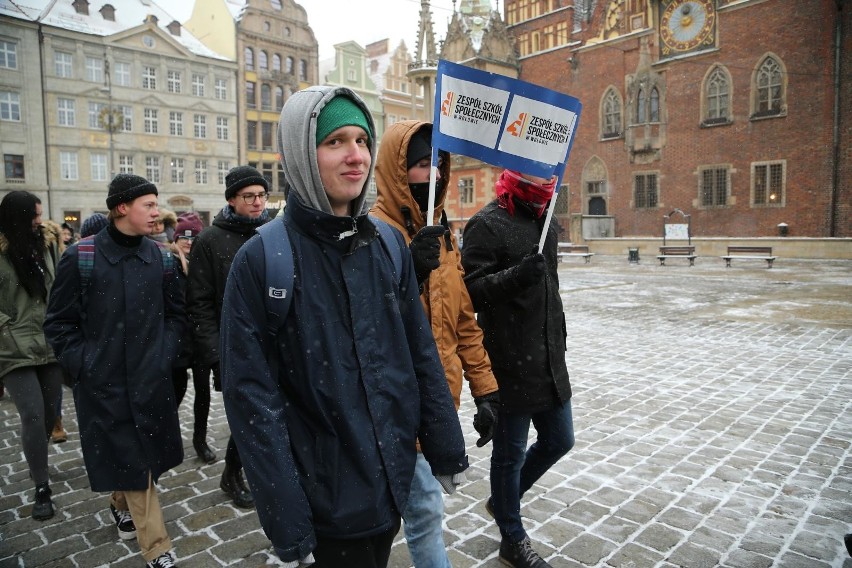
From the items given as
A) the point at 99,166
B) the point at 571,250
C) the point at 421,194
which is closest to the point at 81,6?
the point at 99,166

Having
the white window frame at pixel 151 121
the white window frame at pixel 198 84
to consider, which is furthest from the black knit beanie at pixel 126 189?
the white window frame at pixel 198 84

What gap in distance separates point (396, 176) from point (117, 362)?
1844 millimetres

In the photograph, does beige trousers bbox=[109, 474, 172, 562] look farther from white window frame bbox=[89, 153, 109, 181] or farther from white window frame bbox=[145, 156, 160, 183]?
white window frame bbox=[145, 156, 160, 183]

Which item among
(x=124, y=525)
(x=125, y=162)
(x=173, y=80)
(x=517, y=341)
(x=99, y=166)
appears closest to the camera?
(x=517, y=341)

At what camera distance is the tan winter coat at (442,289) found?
2.61 m

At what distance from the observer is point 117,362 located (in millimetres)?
3199

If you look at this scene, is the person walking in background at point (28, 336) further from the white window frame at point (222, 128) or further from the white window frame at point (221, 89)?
the white window frame at point (221, 89)

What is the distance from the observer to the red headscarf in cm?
318

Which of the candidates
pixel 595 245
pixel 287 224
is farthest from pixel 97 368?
pixel 595 245

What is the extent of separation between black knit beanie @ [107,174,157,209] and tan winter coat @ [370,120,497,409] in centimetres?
152

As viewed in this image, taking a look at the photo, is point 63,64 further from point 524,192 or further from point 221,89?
point 524,192

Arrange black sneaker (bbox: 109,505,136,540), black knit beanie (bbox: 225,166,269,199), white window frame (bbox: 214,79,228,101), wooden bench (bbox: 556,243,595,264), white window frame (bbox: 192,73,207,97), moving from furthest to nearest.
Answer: white window frame (bbox: 214,79,228,101)
white window frame (bbox: 192,73,207,97)
wooden bench (bbox: 556,243,595,264)
black knit beanie (bbox: 225,166,269,199)
black sneaker (bbox: 109,505,136,540)

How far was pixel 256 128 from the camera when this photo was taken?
47.5m

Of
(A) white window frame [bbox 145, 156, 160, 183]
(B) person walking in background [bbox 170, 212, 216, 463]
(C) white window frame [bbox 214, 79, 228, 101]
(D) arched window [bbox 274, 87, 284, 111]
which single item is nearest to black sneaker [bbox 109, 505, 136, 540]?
(B) person walking in background [bbox 170, 212, 216, 463]
